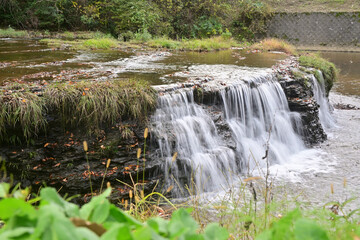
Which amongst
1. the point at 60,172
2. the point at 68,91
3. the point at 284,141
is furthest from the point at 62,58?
the point at 284,141

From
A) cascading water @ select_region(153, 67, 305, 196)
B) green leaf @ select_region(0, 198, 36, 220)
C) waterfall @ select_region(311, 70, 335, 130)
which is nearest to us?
green leaf @ select_region(0, 198, 36, 220)

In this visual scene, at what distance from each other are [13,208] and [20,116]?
3.77 metres

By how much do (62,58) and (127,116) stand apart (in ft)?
18.0

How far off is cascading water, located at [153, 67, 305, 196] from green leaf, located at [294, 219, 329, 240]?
3.08m

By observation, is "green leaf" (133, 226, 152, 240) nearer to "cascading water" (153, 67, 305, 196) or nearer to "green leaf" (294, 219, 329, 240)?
"green leaf" (294, 219, 329, 240)

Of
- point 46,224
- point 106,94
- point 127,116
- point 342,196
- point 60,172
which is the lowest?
point 342,196

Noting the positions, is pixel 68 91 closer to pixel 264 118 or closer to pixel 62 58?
pixel 264 118

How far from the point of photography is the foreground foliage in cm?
73

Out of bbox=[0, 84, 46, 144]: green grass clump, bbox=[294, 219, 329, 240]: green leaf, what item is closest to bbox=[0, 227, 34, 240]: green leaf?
bbox=[294, 219, 329, 240]: green leaf

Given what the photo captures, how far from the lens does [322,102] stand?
31.7 feet

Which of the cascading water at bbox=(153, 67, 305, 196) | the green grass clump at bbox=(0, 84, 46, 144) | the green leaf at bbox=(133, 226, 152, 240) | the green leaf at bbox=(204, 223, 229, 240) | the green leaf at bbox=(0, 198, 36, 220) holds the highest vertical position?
the green leaf at bbox=(0, 198, 36, 220)

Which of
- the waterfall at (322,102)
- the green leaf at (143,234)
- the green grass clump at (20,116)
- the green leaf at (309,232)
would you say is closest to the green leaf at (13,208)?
the green leaf at (143,234)

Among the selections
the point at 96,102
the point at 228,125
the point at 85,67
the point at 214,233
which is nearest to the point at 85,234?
the point at 214,233

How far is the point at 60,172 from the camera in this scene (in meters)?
4.39
